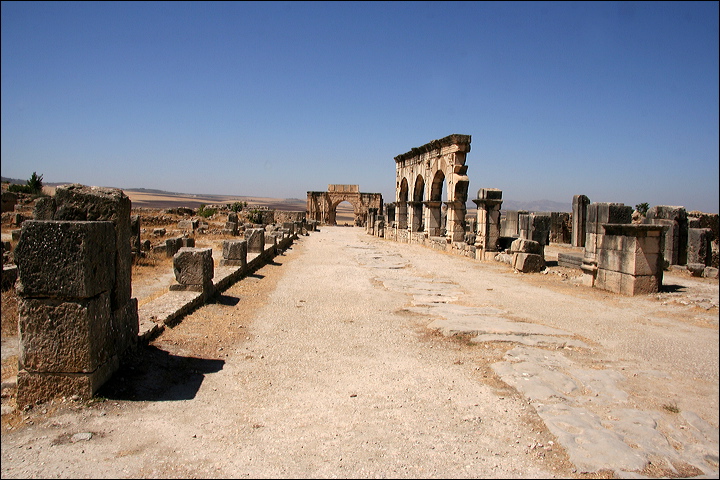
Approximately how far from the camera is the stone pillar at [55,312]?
13.1 feet

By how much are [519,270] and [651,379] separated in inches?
338

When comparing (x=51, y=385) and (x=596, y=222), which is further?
(x=596, y=222)

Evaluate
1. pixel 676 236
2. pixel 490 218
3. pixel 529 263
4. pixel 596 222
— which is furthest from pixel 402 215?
pixel 596 222

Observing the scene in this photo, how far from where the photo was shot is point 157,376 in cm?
470

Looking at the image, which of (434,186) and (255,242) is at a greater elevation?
(434,186)

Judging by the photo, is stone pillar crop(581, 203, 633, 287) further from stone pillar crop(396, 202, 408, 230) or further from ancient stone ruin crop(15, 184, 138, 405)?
stone pillar crop(396, 202, 408, 230)

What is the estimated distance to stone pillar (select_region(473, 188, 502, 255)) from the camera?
16094 mm

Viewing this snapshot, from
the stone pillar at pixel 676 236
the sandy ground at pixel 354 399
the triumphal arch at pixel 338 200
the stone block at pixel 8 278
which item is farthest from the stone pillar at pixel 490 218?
the triumphal arch at pixel 338 200

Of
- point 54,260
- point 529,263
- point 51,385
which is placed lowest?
point 51,385

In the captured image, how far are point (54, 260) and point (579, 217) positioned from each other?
65.8ft

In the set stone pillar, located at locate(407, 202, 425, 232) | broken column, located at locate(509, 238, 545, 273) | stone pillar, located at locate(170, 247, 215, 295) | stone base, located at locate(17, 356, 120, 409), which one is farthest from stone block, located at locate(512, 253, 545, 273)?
stone pillar, located at locate(407, 202, 425, 232)

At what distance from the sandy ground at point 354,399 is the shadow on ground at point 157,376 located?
0.7 inches

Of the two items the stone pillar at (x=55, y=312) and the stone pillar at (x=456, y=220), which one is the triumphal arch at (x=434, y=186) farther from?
the stone pillar at (x=55, y=312)

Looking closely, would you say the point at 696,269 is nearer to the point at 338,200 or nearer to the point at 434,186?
the point at 434,186
